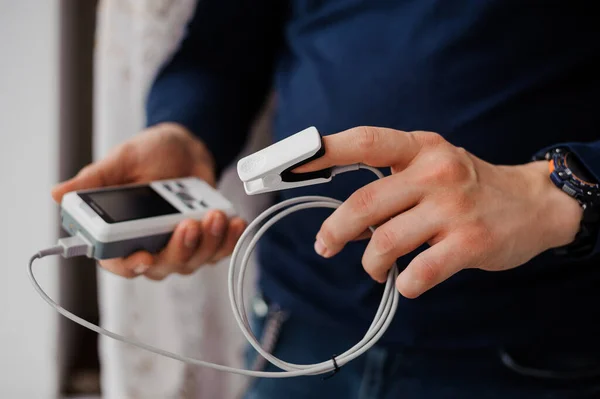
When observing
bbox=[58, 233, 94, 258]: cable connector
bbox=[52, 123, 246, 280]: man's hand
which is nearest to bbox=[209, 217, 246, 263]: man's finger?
bbox=[52, 123, 246, 280]: man's hand

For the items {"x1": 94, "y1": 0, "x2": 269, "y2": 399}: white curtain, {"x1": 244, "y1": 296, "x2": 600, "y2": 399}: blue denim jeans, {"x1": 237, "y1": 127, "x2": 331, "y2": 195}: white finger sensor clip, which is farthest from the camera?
{"x1": 94, "y1": 0, "x2": 269, "y2": 399}: white curtain

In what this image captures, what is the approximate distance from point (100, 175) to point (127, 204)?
66mm

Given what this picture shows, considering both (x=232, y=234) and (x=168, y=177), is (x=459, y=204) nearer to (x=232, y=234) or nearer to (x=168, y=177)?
(x=232, y=234)

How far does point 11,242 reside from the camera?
2.89ft

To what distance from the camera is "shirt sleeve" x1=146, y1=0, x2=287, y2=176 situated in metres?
0.70

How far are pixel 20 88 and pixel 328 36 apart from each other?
0.59m

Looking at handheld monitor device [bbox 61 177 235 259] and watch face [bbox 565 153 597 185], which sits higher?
watch face [bbox 565 153 597 185]

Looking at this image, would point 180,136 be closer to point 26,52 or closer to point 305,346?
point 305,346

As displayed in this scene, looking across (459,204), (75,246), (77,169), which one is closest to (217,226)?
(75,246)

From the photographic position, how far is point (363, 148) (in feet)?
1.18

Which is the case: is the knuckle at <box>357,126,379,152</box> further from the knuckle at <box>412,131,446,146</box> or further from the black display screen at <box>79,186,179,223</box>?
the black display screen at <box>79,186,179,223</box>

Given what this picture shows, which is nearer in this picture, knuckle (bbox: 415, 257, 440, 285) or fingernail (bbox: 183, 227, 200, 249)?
knuckle (bbox: 415, 257, 440, 285)

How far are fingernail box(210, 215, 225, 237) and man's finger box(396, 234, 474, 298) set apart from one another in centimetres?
19

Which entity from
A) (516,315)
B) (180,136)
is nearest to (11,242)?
(180,136)
